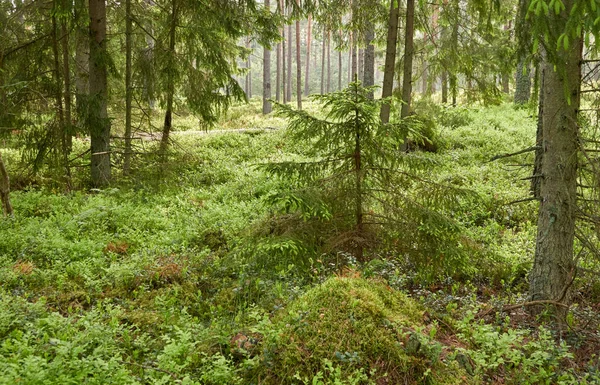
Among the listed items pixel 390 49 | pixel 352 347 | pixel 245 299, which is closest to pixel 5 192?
pixel 245 299

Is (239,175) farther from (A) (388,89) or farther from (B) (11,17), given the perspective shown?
(B) (11,17)

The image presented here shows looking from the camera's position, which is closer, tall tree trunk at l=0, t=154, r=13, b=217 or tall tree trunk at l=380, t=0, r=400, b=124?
tall tree trunk at l=0, t=154, r=13, b=217

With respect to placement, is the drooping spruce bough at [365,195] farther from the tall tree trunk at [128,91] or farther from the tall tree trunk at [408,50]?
the tall tree trunk at [128,91]

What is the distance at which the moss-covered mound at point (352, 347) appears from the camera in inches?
142

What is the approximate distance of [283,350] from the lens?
378cm

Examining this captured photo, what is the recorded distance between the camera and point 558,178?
486 cm

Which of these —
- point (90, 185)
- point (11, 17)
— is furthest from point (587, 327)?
point (11, 17)

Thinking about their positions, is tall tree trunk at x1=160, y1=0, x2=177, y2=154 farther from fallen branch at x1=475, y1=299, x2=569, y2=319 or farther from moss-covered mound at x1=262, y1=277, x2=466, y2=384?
fallen branch at x1=475, y1=299, x2=569, y2=319

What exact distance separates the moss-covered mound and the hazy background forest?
0.02m

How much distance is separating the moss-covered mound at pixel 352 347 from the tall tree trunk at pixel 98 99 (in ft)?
27.1

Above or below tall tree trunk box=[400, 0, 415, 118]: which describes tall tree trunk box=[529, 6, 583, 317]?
below

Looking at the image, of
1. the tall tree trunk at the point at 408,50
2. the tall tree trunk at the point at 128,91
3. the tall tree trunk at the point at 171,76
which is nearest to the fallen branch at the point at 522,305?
the tall tree trunk at the point at 408,50

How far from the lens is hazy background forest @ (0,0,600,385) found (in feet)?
12.8

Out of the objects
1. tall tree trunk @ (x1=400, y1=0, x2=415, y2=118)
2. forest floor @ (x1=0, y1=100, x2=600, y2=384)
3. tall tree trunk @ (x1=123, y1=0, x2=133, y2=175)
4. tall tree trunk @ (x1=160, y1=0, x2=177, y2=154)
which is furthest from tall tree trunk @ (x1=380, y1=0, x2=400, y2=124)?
tall tree trunk @ (x1=123, y1=0, x2=133, y2=175)
